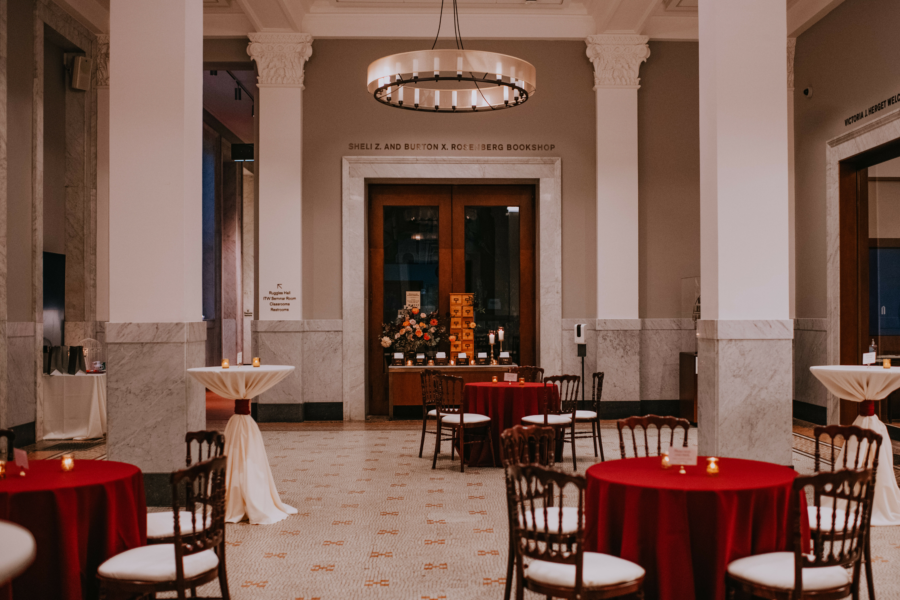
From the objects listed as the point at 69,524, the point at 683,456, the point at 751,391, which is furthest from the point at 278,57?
the point at 683,456

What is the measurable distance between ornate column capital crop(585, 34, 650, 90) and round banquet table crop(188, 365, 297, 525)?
298 inches

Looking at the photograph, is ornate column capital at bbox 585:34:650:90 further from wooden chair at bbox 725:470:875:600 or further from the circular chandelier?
wooden chair at bbox 725:470:875:600

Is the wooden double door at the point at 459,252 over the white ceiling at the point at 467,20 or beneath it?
beneath

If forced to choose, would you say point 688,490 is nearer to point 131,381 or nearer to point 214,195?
point 131,381

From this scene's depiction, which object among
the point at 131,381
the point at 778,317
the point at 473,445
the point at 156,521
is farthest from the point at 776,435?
the point at 131,381

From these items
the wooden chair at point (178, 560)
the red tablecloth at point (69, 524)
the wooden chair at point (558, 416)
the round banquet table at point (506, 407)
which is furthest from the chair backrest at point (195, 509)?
the round banquet table at point (506, 407)

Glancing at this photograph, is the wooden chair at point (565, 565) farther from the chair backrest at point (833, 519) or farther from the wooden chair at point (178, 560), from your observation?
the wooden chair at point (178, 560)

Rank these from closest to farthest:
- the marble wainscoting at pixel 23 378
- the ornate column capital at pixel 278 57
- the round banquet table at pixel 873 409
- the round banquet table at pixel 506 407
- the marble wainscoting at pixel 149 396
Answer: the round banquet table at pixel 873 409
the marble wainscoting at pixel 149 396
the round banquet table at pixel 506 407
the marble wainscoting at pixel 23 378
the ornate column capital at pixel 278 57

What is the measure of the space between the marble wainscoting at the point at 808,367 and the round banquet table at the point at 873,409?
4560 millimetres

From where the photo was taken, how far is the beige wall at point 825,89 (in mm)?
8619

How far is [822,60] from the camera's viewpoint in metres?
10.1

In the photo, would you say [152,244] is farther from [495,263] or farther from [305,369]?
[495,263]

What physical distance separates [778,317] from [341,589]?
4.33 meters

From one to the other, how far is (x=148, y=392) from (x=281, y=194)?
5.31 metres
